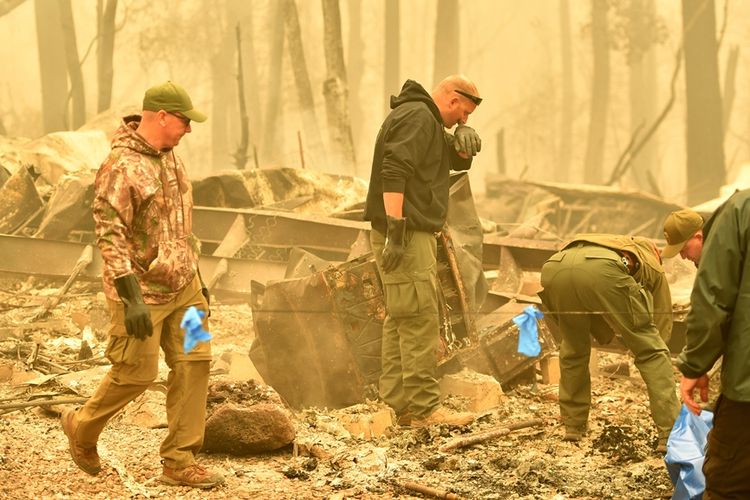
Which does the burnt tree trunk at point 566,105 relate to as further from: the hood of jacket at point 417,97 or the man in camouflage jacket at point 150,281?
the man in camouflage jacket at point 150,281

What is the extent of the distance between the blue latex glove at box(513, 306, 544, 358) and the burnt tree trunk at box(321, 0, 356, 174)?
12853mm

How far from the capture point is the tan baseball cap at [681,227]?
5504 millimetres

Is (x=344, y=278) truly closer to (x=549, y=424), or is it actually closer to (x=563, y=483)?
(x=549, y=424)

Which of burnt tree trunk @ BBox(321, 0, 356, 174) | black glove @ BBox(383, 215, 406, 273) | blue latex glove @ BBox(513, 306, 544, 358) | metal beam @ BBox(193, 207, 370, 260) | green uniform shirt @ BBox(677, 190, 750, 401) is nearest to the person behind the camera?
green uniform shirt @ BBox(677, 190, 750, 401)

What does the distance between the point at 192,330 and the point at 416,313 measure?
6.42 feet

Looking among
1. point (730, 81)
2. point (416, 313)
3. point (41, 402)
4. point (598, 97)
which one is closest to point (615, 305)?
point (416, 313)

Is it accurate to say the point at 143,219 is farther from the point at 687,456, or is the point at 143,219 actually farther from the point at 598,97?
the point at 598,97

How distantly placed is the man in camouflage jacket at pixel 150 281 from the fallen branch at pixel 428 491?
967 mm

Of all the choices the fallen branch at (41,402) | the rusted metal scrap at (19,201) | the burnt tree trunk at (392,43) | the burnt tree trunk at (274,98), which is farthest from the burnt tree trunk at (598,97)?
the fallen branch at (41,402)

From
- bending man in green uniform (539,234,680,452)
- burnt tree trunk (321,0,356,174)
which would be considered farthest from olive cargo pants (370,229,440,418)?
burnt tree trunk (321,0,356,174)

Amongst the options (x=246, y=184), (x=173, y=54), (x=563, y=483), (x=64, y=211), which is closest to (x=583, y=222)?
A: (x=246, y=184)

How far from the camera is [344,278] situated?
22.3 ft

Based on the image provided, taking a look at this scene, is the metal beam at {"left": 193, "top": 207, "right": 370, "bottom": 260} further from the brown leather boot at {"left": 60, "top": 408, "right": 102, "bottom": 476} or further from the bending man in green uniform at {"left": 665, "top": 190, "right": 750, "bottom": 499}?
the bending man in green uniform at {"left": 665, "top": 190, "right": 750, "bottom": 499}

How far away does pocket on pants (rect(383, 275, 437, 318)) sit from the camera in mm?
6355
